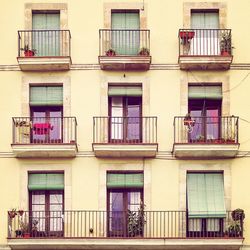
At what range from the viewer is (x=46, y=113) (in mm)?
39062

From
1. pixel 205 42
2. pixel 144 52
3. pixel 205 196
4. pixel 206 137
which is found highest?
pixel 205 42

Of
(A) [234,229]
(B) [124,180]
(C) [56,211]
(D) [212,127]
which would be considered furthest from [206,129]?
(C) [56,211]

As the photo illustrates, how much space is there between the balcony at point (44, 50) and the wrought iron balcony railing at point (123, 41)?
1107 mm

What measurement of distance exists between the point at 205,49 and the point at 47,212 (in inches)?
280

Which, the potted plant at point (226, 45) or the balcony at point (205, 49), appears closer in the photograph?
the balcony at point (205, 49)

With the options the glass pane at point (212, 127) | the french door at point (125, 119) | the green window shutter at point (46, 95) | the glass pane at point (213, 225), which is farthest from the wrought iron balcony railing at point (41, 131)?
the glass pane at point (213, 225)

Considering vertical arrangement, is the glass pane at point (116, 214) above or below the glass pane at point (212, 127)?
below

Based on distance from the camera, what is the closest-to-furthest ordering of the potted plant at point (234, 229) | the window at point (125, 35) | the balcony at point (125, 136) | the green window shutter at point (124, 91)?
the potted plant at point (234, 229)
the balcony at point (125, 136)
the green window shutter at point (124, 91)
the window at point (125, 35)

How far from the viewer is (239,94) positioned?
127ft

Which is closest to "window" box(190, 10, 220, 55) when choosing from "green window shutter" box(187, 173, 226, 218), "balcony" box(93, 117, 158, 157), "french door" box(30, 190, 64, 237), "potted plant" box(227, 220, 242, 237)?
"balcony" box(93, 117, 158, 157)

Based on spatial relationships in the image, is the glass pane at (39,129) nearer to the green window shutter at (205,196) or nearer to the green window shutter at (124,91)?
the green window shutter at (124,91)

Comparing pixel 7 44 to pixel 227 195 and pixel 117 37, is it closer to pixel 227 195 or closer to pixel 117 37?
pixel 117 37

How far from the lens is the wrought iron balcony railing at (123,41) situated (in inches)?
1535

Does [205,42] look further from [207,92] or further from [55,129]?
[55,129]
